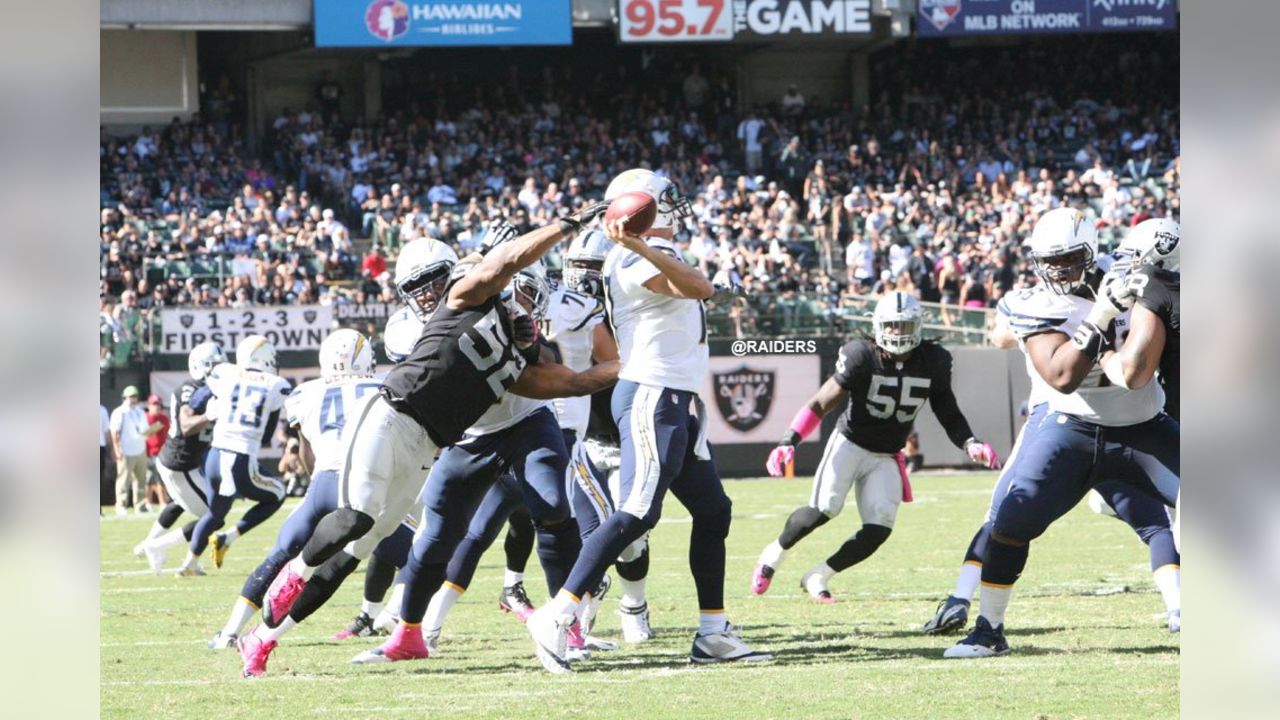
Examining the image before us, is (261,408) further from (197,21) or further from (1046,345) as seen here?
(197,21)

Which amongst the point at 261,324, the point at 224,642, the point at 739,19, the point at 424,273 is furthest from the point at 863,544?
the point at 739,19

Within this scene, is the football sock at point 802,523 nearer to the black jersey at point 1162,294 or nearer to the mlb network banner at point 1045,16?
the black jersey at point 1162,294

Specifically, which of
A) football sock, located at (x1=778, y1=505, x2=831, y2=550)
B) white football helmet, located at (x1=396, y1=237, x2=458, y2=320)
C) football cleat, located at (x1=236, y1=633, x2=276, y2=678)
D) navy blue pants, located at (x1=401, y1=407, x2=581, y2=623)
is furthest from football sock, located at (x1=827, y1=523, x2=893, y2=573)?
football cleat, located at (x1=236, y1=633, x2=276, y2=678)

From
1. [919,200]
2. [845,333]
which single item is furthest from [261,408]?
[919,200]

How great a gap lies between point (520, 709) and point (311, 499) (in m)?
2.22

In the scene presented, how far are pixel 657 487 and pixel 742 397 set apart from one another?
47.8 feet

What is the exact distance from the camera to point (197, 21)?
2716 cm

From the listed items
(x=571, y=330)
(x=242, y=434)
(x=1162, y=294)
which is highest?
(x=1162, y=294)

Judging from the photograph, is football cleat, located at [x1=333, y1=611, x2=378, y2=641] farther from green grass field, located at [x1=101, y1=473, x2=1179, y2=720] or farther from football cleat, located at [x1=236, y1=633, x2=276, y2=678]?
football cleat, located at [x1=236, y1=633, x2=276, y2=678]

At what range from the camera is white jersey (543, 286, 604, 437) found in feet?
24.5

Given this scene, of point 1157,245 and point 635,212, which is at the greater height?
point 635,212

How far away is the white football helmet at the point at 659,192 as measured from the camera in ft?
A: 20.6

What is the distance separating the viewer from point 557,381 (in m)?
6.22

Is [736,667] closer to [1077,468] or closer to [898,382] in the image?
[1077,468]
